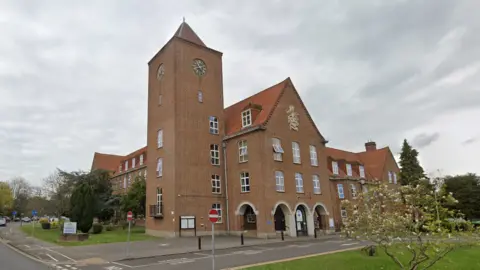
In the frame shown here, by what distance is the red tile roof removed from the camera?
112 feet

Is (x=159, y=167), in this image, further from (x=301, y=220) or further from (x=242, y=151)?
(x=301, y=220)

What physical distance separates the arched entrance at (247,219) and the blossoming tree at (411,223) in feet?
69.7

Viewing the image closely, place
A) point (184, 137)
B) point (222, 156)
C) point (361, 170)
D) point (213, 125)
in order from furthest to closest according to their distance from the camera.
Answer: point (361, 170) < point (213, 125) < point (222, 156) < point (184, 137)

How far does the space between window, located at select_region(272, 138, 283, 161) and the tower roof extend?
14.0 meters

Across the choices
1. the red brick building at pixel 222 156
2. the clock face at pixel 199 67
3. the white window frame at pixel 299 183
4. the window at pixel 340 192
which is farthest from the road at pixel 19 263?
the window at pixel 340 192

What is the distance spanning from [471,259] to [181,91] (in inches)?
1064

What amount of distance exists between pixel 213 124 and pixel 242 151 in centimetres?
477

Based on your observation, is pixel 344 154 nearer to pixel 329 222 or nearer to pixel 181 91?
Result: pixel 329 222

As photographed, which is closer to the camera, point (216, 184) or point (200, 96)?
point (216, 184)

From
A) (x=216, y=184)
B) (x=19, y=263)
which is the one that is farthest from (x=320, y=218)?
(x=19, y=263)

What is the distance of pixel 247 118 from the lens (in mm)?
35125

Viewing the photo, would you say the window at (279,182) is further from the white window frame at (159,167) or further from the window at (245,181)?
the white window frame at (159,167)

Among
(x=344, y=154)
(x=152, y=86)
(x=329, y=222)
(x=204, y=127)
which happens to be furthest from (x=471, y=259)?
(x=344, y=154)

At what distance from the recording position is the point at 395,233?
10.5 m
